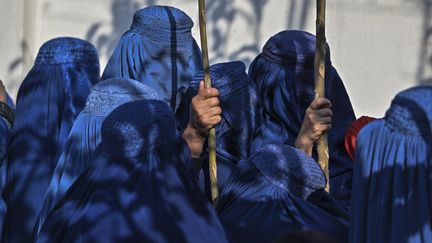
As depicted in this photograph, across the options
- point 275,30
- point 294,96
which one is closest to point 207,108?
point 294,96

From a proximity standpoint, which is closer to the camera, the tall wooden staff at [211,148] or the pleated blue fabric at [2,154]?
the tall wooden staff at [211,148]

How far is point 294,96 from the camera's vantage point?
630cm

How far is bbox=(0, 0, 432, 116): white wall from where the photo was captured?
8766mm

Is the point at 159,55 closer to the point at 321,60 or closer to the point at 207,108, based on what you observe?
the point at 207,108

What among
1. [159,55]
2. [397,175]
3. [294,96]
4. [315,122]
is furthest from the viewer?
[159,55]

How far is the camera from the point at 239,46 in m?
9.27

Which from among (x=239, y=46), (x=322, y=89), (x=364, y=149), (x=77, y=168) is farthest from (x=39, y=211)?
(x=239, y=46)

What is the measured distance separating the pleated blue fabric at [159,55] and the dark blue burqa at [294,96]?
382mm

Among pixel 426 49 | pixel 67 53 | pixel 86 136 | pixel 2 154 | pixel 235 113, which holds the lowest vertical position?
pixel 426 49

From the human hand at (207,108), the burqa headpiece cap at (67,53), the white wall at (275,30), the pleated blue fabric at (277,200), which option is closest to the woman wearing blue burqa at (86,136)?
the human hand at (207,108)

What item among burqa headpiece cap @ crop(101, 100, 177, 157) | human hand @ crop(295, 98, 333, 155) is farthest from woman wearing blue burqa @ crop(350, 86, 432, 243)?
human hand @ crop(295, 98, 333, 155)

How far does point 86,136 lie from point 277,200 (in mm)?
988

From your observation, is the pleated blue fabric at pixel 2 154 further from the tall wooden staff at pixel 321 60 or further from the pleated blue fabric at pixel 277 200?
the tall wooden staff at pixel 321 60

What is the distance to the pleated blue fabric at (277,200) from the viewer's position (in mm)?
4828
